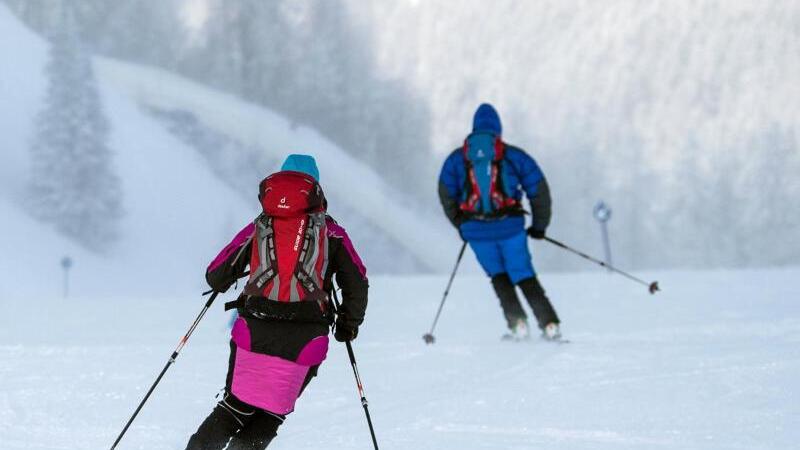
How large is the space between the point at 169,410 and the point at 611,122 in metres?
79.1

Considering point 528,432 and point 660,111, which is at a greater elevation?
point 660,111

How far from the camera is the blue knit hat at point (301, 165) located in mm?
4195

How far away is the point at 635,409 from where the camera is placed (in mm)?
5691

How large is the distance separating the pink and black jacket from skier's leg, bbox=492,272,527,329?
185 inches

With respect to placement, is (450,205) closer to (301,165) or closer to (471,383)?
(471,383)

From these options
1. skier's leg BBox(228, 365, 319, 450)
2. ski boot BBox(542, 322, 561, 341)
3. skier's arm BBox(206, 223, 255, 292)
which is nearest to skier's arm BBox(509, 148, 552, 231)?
ski boot BBox(542, 322, 561, 341)

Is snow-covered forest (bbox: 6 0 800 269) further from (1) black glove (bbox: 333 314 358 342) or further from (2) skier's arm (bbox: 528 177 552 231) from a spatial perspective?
(1) black glove (bbox: 333 314 358 342)

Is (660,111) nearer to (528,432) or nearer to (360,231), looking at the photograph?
(360,231)

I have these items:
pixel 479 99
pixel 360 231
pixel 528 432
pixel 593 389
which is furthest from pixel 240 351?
pixel 479 99

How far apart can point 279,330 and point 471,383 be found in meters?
3.14

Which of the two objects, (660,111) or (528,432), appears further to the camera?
(660,111)

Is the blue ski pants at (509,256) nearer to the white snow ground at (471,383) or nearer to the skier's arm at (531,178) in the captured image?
the skier's arm at (531,178)

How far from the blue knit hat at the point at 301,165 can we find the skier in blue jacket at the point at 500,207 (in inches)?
172

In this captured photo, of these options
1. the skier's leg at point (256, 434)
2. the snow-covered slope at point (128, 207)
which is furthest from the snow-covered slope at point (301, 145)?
the skier's leg at point (256, 434)
